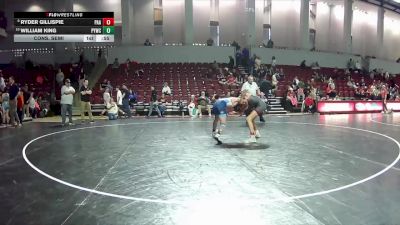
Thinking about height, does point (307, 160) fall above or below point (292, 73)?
below

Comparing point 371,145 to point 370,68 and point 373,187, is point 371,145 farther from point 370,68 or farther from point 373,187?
point 370,68

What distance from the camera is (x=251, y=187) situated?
509 cm

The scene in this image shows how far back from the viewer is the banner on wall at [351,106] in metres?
19.7

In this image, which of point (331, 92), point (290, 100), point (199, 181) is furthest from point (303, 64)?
point (199, 181)

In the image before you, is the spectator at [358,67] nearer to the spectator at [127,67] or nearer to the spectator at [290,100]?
the spectator at [290,100]

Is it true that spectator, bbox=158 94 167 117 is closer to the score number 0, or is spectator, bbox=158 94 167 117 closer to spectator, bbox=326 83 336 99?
the score number 0

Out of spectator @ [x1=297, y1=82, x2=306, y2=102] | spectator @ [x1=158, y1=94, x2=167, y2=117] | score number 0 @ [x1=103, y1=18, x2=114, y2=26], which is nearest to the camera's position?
score number 0 @ [x1=103, y1=18, x2=114, y2=26]

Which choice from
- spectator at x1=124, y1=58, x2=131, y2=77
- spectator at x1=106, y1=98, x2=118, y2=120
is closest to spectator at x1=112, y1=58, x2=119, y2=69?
spectator at x1=124, y1=58, x2=131, y2=77

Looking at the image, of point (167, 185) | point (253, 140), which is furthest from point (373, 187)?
point (253, 140)

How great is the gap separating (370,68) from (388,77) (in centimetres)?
278

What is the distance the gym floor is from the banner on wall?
10038 millimetres

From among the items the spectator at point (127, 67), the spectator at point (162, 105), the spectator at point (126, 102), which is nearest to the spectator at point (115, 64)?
the spectator at point (127, 67)
